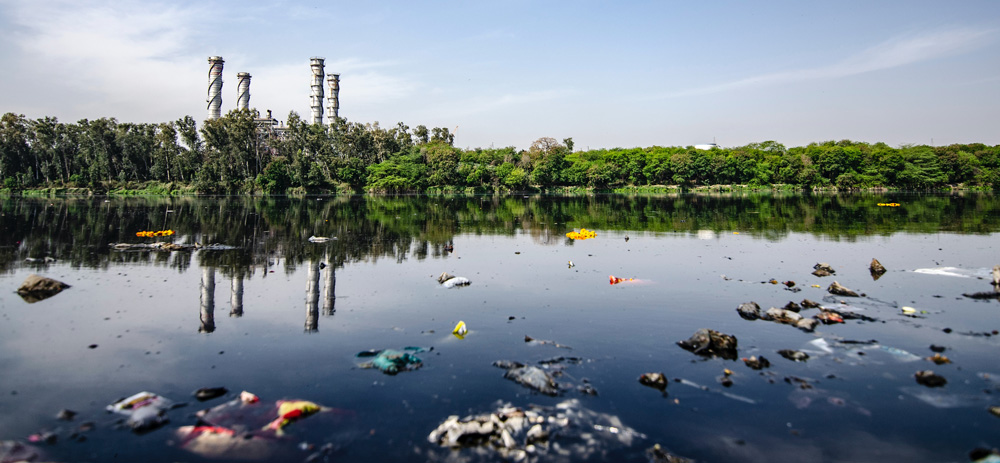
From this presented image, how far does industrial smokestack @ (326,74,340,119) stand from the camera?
13000cm

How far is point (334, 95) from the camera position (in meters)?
131

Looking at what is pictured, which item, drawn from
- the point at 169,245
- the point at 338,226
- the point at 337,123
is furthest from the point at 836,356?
the point at 337,123

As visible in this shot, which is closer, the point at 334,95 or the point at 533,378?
the point at 533,378

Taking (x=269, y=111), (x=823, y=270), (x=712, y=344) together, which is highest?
(x=269, y=111)

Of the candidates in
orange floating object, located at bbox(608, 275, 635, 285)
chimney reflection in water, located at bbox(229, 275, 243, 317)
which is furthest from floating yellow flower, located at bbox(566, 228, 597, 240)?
chimney reflection in water, located at bbox(229, 275, 243, 317)

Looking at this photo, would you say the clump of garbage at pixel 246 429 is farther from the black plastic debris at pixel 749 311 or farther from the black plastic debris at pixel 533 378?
the black plastic debris at pixel 749 311

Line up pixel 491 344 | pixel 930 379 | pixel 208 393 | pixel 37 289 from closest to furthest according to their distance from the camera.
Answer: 1. pixel 208 393
2. pixel 930 379
3. pixel 491 344
4. pixel 37 289

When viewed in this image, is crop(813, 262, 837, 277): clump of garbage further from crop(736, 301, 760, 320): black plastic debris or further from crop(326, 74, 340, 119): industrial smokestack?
crop(326, 74, 340, 119): industrial smokestack

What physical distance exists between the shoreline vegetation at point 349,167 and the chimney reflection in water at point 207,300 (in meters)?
74.2

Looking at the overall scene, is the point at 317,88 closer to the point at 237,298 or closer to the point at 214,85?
the point at 214,85

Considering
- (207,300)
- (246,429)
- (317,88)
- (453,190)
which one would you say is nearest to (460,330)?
(246,429)

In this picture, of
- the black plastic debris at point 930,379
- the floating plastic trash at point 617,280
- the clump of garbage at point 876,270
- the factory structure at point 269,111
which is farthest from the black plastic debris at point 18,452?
the factory structure at point 269,111

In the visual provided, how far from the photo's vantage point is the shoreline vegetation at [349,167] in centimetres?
9069

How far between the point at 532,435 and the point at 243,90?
137635 mm
